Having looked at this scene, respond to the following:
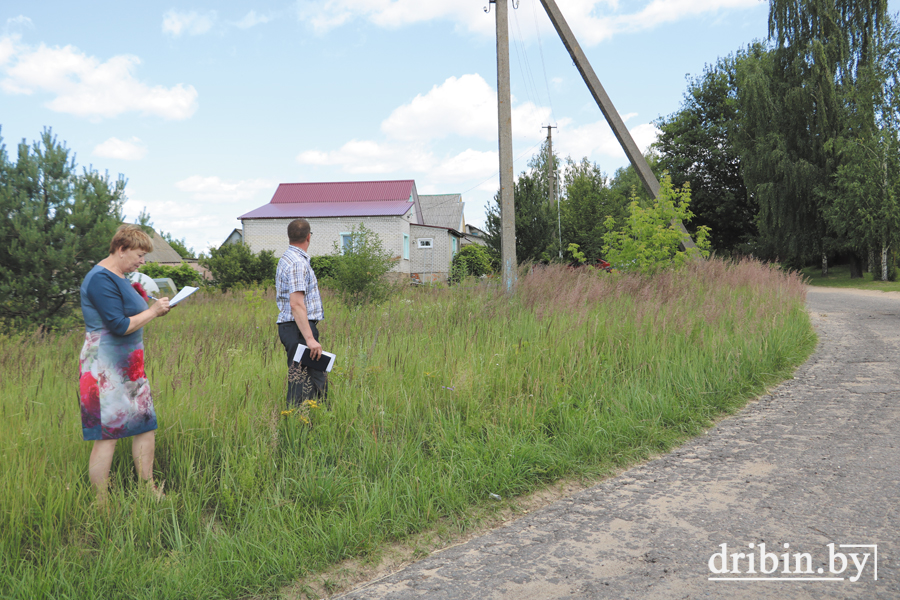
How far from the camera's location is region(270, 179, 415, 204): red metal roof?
3931 centimetres

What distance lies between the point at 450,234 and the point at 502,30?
3092 cm

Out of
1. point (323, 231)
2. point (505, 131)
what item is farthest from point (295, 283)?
point (323, 231)

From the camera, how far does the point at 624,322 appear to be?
6734mm

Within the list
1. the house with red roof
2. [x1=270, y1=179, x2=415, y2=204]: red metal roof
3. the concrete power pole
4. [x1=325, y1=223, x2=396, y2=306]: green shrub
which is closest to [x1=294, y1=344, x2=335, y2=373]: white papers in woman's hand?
the concrete power pole

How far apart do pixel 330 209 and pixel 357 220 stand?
8.52 feet

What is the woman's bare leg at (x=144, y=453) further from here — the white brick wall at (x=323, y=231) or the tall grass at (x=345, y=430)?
the white brick wall at (x=323, y=231)

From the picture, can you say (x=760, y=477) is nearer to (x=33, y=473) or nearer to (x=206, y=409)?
(x=206, y=409)

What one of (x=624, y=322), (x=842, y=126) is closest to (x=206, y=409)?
(x=624, y=322)

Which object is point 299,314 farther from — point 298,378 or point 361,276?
point 361,276

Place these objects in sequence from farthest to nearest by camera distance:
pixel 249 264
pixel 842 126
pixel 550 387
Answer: pixel 842 126
pixel 249 264
pixel 550 387

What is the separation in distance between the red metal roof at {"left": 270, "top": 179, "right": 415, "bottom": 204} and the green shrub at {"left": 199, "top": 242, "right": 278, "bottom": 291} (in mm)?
19792

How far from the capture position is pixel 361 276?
11.7 metres

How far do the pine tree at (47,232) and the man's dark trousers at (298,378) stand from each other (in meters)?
4.62

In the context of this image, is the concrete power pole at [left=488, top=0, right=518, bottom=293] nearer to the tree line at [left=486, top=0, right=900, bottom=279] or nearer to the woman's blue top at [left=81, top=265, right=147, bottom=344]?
the woman's blue top at [left=81, top=265, right=147, bottom=344]
